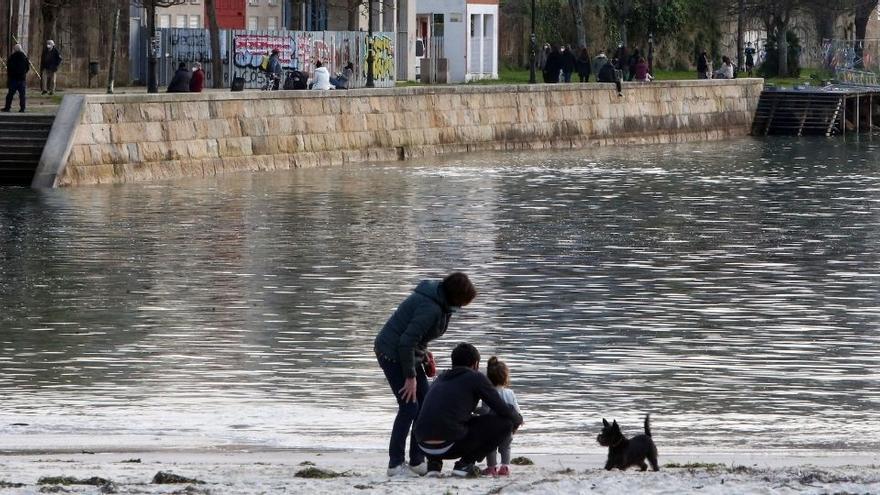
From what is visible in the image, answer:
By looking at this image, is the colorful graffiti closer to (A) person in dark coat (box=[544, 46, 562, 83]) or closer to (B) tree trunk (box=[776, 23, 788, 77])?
(A) person in dark coat (box=[544, 46, 562, 83])

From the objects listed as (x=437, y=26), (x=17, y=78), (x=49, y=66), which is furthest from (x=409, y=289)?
(x=437, y=26)

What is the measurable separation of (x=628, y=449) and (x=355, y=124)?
33.3 m

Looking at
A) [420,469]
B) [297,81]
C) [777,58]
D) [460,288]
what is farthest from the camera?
[777,58]

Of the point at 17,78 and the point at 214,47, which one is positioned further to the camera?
the point at 214,47

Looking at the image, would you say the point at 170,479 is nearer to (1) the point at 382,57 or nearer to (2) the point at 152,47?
(2) the point at 152,47

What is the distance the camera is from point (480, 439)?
35.8 feet

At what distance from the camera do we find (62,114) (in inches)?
1379

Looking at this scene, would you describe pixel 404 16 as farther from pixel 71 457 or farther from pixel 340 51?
pixel 71 457

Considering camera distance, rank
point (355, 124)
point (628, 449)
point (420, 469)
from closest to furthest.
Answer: point (628, 449) → point (420, 469) → point (355, 124)

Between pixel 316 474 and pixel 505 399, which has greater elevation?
pixel 505 399

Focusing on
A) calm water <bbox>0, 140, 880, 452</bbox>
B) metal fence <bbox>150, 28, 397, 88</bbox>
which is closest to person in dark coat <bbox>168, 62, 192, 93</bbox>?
calm water <bbox>0, 140, 880, 452</bbox>

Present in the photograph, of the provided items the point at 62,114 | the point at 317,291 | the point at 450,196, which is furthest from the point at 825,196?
the point at 317,291

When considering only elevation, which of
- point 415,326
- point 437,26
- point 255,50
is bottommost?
point 415,326

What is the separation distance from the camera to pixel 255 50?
55.1 metres
